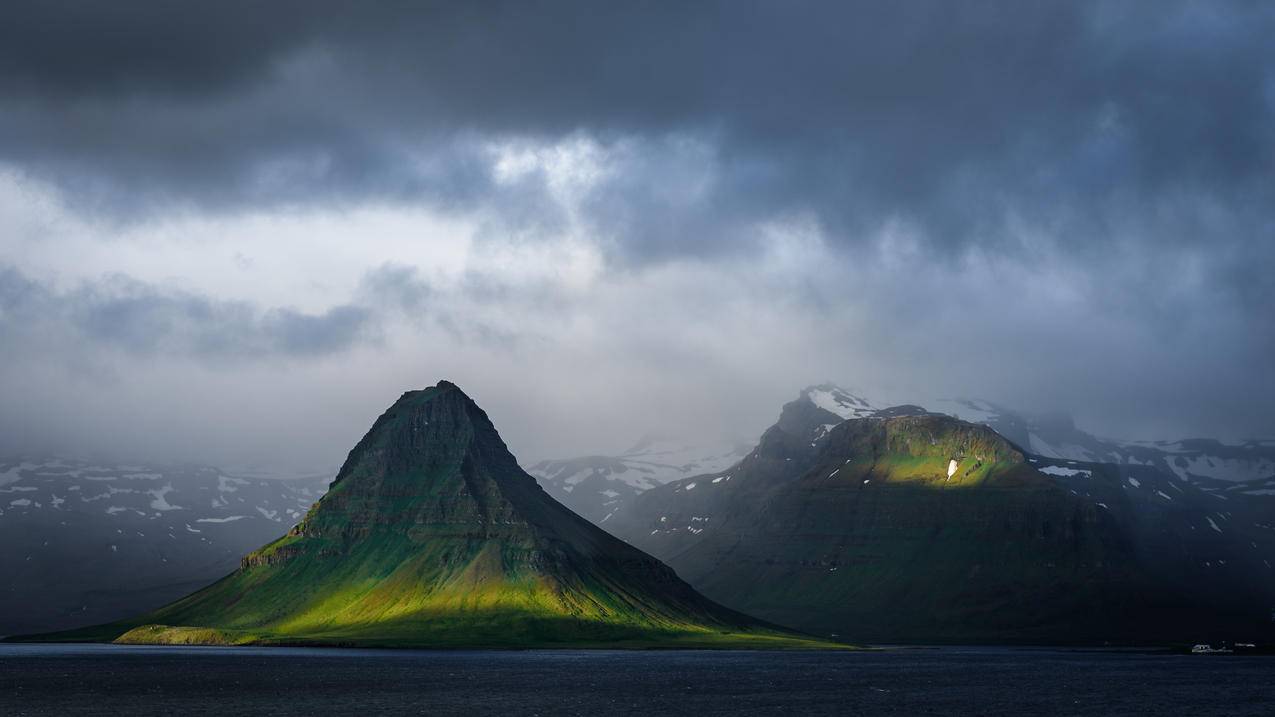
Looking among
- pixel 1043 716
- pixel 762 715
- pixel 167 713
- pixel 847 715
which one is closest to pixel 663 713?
pixel 762 715

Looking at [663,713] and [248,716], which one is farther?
[663,713]

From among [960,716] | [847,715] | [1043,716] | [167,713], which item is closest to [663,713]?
[847,715]

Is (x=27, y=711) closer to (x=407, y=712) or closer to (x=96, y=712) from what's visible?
(x=96, y=712)

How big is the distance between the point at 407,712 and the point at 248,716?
21.9 metres

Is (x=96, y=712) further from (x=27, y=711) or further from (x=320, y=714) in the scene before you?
(x=320, y=714)

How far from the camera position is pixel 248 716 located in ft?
610

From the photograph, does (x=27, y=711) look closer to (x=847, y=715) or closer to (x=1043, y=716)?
(x=847, y=715)

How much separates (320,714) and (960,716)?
9073 centimetres

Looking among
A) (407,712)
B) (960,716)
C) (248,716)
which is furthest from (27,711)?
(960,716)

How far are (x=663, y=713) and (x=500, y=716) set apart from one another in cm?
2420

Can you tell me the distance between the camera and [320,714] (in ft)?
621

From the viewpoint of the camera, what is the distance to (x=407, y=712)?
7638 inches

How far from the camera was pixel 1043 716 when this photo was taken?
199625 mm

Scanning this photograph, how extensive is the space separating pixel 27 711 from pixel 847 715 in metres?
116
